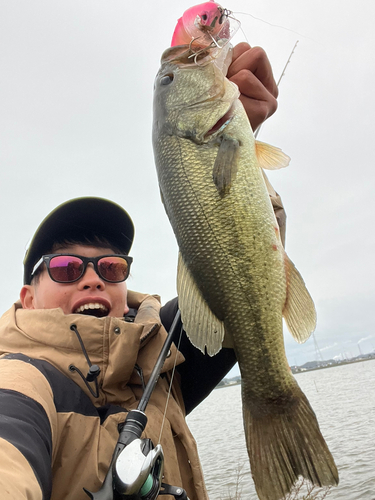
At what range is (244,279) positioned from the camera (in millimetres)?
1823

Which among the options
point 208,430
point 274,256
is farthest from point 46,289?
point 208,430

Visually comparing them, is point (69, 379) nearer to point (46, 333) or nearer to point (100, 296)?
point (46, 333)

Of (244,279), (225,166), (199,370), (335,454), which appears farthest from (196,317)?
(335,454)

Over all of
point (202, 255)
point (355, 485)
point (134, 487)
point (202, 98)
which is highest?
point (202, 98)

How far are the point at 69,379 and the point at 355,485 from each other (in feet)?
27.0

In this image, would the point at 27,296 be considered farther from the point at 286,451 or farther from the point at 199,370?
the point at 286,451

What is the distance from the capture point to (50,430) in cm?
140

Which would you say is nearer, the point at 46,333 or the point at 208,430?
the point at 46,333

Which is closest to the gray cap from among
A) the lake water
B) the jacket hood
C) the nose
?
the nose

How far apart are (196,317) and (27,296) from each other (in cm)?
118

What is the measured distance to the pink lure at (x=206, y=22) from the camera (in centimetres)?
210

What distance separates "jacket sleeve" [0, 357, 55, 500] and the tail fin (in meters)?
0.89

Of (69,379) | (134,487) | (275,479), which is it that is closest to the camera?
(134,487)

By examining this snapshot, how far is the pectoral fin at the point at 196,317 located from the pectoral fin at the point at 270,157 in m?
0.71
